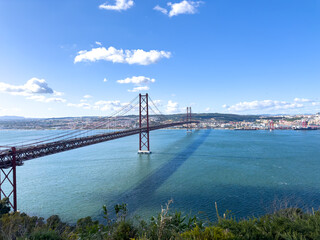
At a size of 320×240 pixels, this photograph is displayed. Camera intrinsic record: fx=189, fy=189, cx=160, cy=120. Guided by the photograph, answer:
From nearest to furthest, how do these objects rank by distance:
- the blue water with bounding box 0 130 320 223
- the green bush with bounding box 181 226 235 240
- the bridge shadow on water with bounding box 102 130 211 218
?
the green bush with bounding box 181 226 235 240, the blue water with bounding box 0 130 320 223, the bridge shadow on water with bounding box 102 130 211 218

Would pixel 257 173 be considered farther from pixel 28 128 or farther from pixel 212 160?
pixel 28 128

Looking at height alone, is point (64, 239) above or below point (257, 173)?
above

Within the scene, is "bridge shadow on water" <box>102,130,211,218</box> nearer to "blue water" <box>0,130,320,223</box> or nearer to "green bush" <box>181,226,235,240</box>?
"blue water" <box>0,130,320,223</box>

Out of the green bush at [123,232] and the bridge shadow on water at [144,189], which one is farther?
the bridge shadow on water at [144,189]

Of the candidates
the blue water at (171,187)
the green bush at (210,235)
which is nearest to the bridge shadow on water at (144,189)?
the blue water at (171,187)

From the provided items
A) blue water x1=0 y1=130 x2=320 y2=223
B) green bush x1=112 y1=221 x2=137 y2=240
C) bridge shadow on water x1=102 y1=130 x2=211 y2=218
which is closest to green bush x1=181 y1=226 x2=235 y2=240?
green bush x1=112 y1=221 x2=137 y2=240

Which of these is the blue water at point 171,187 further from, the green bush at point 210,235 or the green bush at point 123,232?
the green bush at point 210,235

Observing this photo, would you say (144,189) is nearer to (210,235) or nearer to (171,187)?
(171,187)

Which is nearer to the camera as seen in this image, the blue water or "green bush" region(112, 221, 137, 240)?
"green bush" region(112, 221, 137, 240)

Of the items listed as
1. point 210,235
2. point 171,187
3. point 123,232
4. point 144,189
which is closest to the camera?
point 210,235

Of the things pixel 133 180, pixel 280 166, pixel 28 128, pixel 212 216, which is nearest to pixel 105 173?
pixel 133 180

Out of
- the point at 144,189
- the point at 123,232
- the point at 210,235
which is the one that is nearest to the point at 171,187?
the point at 144,189
